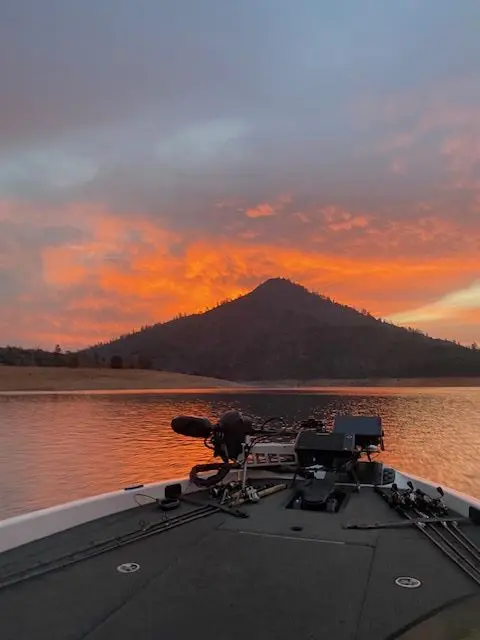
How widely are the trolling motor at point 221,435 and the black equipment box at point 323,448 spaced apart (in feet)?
2.21

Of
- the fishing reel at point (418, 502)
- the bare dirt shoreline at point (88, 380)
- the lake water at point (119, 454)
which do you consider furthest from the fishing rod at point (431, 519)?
the bare dirt shoreline at point (88, 380)

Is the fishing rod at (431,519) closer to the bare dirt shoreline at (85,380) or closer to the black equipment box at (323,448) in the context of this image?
the black equipment box at (323,448)

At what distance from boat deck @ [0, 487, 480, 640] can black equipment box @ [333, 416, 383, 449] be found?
186cm

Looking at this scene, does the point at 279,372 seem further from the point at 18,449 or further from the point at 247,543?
the point at 247,543

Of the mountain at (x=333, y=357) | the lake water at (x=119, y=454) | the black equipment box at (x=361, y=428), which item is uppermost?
the mountain at (x=333, y=357)

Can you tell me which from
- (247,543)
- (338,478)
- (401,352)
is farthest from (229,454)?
(401,352)

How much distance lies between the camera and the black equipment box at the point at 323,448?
688cm

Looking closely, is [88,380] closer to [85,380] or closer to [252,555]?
[85,380]

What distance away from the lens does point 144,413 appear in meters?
42.8

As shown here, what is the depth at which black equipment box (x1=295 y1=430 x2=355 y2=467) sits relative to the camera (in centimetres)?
688

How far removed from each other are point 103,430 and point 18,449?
295 inches

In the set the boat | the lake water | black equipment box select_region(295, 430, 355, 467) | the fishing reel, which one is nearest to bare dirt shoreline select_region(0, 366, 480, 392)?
the lake water

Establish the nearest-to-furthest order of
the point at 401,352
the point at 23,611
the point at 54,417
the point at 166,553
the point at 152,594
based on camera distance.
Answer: the point at 23,611 < the point at 152,594 < the point at 166,553 < the point at 54,417 < the point at 401,352

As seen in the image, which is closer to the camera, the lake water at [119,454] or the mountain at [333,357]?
the lake water at [119,454]
